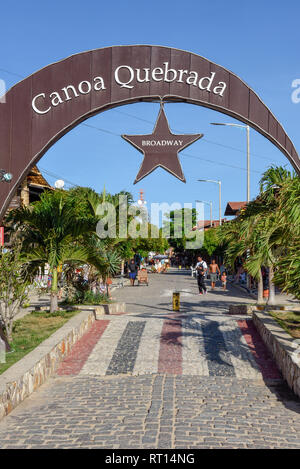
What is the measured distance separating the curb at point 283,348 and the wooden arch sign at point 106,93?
3.32m

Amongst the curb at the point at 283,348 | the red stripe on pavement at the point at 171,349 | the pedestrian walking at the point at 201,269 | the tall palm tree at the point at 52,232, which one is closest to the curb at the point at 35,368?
the red stripe on pavement at the point at 171,349

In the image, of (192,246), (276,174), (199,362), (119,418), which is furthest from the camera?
(192,246)

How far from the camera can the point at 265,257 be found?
1010 cm

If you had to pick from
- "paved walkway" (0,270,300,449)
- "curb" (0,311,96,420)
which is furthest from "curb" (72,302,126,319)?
"curb" (0,311,96,420)

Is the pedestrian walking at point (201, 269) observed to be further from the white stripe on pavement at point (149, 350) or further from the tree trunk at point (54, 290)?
the tree trunk at point (54, 290)

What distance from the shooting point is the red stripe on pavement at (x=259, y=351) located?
828 centimetres

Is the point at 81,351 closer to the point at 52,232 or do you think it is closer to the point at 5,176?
the point at 52,232

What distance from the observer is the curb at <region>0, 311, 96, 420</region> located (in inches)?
241

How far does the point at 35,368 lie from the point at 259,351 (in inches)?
183

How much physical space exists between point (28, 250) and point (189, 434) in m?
7.87

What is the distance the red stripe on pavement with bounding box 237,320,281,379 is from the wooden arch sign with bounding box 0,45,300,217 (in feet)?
12.5

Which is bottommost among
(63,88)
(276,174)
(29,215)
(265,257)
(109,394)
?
(109,394)

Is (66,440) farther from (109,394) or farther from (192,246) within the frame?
(192,246)
